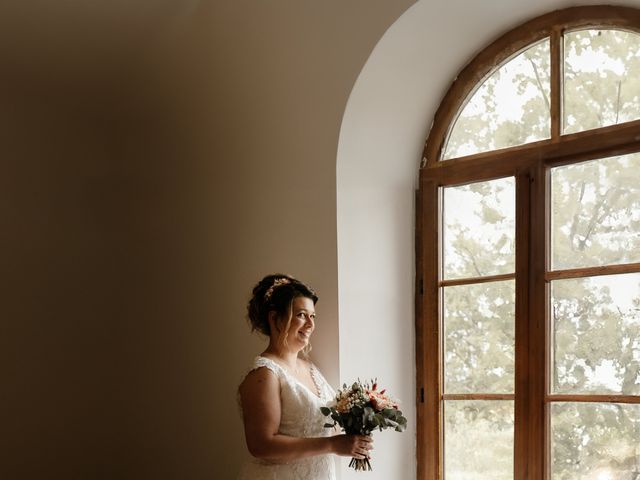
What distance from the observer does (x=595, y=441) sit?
128 inches

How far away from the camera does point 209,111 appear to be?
4340 millimetres

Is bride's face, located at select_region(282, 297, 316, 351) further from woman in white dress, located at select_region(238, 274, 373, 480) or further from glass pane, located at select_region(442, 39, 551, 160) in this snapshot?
glass pane, located at select_region(442, 39, 551, 160)

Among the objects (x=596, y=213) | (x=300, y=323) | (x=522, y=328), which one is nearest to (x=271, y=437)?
(x=300, y=323)

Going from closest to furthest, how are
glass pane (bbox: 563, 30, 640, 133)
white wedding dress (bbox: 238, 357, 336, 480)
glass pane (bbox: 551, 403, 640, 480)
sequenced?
glass pane (bbox: 551, 403, 640, 480)
glass pane (bbox: 563, 30, 640, 133)
white wedding dress (bbox: 238, 357, 336, 480)

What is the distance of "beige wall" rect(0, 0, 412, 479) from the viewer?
3.88 m

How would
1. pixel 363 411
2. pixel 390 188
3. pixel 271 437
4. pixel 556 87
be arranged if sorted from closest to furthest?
1. pixel 363 411
2. pixel 271 437
3. pixel 556 87
4. pixel 390 188

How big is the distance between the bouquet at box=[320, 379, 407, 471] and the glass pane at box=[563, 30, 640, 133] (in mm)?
1208

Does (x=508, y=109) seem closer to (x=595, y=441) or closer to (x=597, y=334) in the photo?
(x=597, y=334)

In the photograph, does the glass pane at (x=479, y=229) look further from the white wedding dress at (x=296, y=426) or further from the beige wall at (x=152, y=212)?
the white wedding dress at (x=296, y=426)

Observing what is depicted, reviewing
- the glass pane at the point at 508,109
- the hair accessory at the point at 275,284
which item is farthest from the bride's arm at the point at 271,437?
the glass pane at the point at 508,109

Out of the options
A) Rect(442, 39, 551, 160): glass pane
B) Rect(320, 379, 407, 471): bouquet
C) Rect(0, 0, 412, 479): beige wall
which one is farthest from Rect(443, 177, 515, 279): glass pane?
Rect(320, 379, 407, 471): bouquet

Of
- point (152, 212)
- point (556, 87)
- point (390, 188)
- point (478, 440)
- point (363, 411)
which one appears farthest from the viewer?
point (152, 212)

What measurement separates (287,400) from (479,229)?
1028 millimetres

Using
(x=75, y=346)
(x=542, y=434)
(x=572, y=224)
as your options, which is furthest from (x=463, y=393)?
(x=75, y=346)
